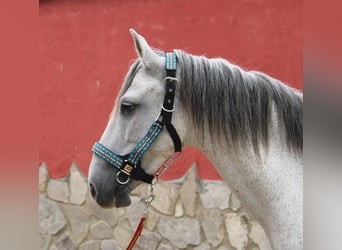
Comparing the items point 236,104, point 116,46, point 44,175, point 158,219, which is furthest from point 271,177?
point 44,175

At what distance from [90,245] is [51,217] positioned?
1.23 feet

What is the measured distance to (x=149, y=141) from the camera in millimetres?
1359

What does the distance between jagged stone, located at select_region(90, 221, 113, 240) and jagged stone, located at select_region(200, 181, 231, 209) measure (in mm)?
756

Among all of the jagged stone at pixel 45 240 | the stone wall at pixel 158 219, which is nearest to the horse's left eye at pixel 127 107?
the stone wall at pixel 158 219

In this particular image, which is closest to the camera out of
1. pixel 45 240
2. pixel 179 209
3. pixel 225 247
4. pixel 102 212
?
pixel 225 247

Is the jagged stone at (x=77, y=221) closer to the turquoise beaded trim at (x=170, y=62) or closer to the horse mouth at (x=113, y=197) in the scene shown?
the horse mouth at (x=113, y=197)

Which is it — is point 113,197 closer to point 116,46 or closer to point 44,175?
point 116,46

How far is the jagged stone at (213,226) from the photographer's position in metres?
2.48

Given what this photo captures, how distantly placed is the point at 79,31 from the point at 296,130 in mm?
1973

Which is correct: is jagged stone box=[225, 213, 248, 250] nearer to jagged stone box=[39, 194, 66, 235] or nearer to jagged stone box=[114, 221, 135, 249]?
jagged stone box=[114, 221, 135, 249]

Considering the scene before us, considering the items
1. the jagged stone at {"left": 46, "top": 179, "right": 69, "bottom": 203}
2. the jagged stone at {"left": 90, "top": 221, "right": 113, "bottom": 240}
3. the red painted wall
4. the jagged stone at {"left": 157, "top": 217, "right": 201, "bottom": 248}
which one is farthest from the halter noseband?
the jagged stone at {"left": 46, "top": 179, "right": 69, "bottom": 203}

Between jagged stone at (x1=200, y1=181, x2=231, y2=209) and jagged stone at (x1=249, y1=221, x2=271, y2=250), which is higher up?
jagged stone at (x1=200, y1=181, x2=231, y2=209)

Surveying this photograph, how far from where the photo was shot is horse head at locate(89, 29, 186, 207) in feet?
4.46
